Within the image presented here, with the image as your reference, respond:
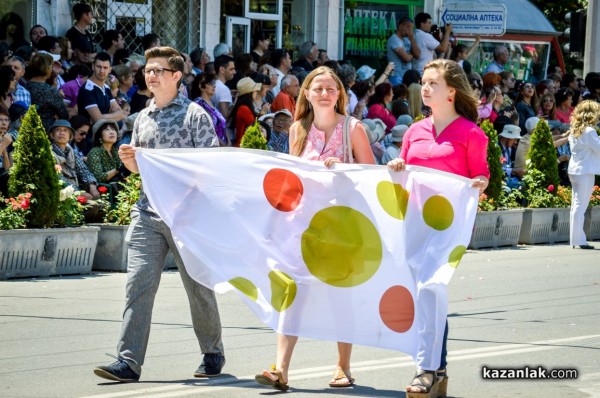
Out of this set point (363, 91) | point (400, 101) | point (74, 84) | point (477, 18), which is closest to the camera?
point (74, 84)

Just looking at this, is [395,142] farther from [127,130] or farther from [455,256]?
[455,256]

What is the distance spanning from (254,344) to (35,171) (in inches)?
182

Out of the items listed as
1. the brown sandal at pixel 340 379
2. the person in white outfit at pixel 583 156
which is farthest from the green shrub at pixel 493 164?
the brown sandal at pixel 340 379

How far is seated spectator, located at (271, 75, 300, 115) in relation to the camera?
1855 centimetres

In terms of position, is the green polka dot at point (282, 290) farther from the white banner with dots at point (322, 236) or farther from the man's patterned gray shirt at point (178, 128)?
the man's patterned gray shirt at point (178, 128)

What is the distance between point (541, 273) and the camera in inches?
582

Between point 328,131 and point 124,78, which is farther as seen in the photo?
point 124,78

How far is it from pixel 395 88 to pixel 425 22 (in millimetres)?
3640

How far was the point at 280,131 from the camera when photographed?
1767 centimetres

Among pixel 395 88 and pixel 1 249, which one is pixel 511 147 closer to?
pixel 395 88

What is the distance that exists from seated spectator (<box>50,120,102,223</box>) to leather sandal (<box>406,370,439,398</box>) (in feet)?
24.8

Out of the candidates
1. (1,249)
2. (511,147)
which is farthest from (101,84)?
(511,147)

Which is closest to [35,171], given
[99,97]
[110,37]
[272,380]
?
[99,97]

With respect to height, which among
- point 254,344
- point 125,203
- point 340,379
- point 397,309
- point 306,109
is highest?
point 306,109
